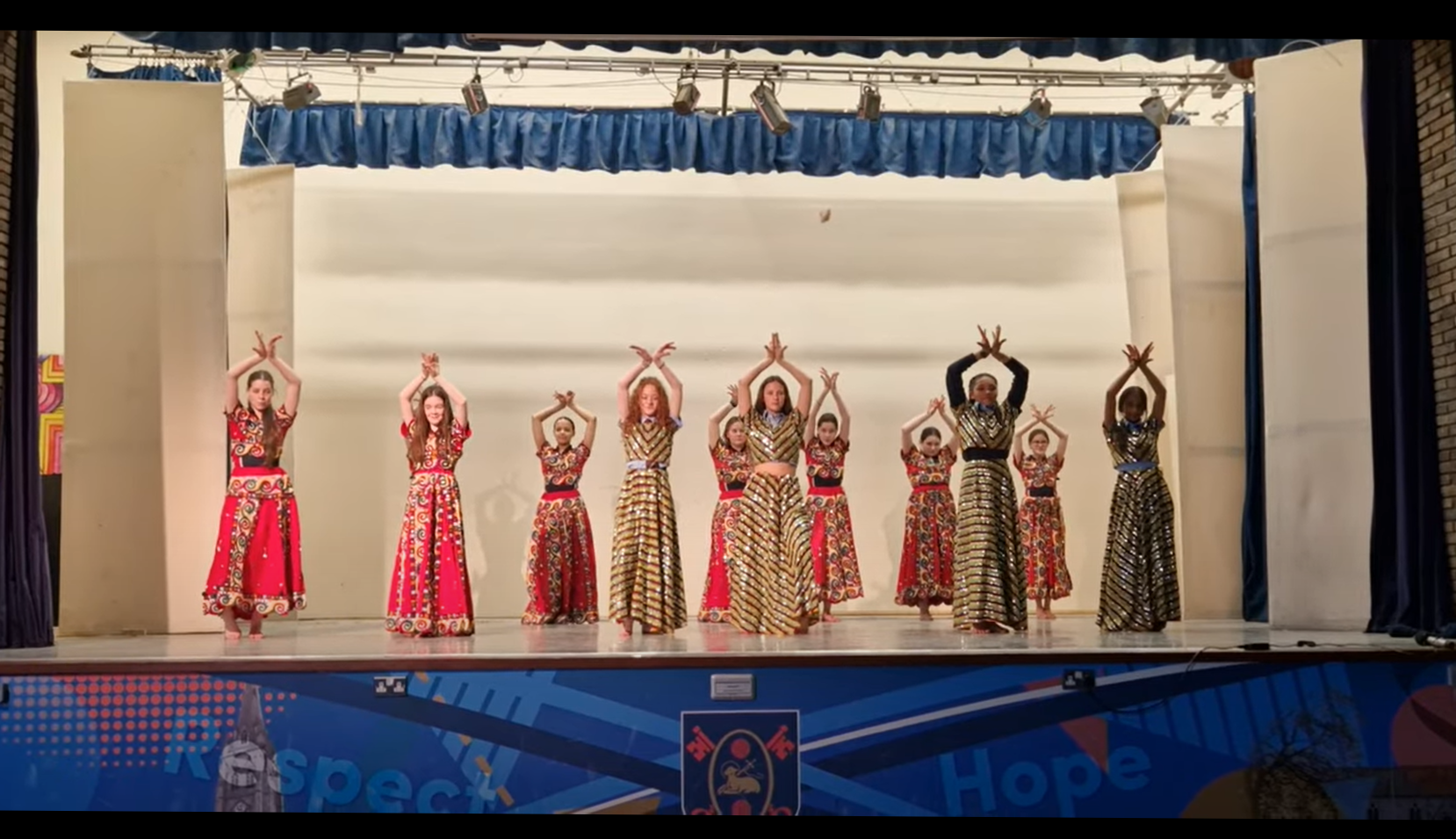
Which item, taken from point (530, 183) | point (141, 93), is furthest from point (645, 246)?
point (141, 93)

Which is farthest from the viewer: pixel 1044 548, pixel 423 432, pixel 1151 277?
pixel 1151 277

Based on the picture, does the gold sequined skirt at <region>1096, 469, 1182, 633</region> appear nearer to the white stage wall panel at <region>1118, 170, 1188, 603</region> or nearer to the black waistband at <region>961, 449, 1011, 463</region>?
the black waistband at <region>961, 449, 1011, 463</region>

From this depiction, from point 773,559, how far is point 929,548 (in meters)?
1.86

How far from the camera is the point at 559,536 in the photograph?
827 cm

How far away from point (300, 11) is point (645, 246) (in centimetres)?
596

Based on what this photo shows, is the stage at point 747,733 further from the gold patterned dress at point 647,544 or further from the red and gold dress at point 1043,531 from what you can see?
the red and gold dress at point 1043,531

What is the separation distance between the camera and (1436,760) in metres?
5.32

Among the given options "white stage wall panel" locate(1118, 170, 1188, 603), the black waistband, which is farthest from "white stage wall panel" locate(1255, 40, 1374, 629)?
"white stage wall panel" locate(1118, 170, 1188, 603)

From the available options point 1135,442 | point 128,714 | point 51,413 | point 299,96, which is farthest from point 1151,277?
point 51,413

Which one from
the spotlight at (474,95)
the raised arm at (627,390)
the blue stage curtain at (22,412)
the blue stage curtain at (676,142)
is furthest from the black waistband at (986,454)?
the blue stage curtain at (22,412)

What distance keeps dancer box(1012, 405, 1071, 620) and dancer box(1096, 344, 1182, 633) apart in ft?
5.60

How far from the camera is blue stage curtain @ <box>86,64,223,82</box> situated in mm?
8875

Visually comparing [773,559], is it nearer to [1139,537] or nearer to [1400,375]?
[1139,537]

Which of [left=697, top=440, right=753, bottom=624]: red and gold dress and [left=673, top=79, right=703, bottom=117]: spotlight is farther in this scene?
[left=673, top=79, right=703, bottom=117]: spotlight
